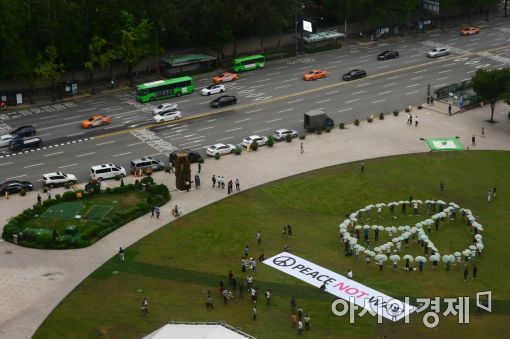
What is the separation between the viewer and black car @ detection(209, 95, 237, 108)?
5022 inches

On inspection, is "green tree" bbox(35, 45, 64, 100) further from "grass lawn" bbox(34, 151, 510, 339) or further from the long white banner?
the long white banner

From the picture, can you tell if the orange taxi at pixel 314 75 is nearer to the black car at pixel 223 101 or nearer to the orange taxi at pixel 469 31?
the black car at pixel 223 101

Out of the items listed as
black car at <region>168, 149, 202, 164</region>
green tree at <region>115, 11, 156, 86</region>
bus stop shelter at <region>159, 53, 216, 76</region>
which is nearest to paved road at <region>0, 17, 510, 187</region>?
bus stop shelter at <region>159, 53, 216, 76</region>

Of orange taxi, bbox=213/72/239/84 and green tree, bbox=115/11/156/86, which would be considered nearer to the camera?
green tree, bbox=115/11/156/86

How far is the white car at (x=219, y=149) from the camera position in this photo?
109375 mm

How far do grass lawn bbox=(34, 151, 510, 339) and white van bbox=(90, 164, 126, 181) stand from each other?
14152 millimetres

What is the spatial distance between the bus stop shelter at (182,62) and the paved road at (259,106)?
370 centimetres

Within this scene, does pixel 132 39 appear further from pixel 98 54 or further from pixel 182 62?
pixel 182 62

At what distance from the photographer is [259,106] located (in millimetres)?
128250

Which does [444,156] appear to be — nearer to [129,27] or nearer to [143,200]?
[143,200]

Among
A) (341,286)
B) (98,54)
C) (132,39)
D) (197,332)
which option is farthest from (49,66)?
(197,332)

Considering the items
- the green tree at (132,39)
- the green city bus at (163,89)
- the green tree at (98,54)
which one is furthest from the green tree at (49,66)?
the green city bus at (163,89)

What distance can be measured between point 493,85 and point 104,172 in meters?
54.3

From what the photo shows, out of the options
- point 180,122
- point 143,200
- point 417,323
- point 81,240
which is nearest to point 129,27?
point 180,122
